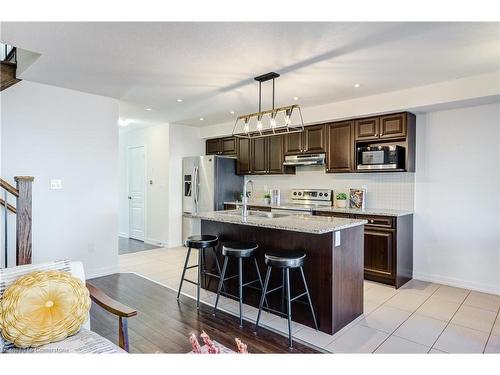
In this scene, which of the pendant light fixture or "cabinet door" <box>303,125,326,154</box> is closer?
the pendant light fixture

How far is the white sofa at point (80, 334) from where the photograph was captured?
1633 mm

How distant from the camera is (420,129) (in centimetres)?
434

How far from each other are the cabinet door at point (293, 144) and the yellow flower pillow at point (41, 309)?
4058 mm

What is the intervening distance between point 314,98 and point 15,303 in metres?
3.95

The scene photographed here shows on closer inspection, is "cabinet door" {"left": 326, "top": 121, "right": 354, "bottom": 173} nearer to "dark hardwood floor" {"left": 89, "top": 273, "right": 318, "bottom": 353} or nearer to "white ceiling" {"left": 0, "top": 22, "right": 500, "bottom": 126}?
"white ceiling" {"left": 0, "top": 22, "right": 500, "bottom": 126}

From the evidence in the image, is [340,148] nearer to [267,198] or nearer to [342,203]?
[342,203]

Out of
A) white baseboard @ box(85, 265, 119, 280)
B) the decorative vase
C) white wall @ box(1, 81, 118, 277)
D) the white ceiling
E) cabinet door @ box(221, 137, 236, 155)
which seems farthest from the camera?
cabinet door @ box(221, 137, 236, 155)

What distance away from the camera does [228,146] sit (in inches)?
256

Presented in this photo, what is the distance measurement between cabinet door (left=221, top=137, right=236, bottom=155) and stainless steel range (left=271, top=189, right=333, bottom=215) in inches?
60.4

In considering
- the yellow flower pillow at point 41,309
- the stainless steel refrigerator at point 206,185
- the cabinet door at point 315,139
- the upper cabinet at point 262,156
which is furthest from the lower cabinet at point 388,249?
the yellow flower pillow at point 41,309

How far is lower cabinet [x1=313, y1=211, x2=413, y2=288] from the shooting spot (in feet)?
13.0

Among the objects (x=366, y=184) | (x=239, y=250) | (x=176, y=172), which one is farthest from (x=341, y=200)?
(x=176, y=172)

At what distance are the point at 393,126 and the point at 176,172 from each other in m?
4.13

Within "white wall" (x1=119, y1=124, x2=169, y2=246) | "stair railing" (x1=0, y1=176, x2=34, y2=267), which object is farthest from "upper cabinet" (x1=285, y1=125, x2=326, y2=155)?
"stair railing" (x1=0, y1=176, x2=34, y2=267)
